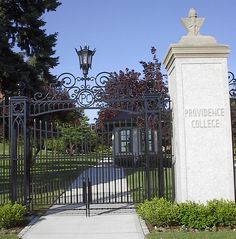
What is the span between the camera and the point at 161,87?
28.1 m

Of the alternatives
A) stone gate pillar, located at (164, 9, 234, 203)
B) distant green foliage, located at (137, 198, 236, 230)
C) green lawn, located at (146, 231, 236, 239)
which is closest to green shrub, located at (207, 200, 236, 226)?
distant green foliage, located at (137, 198, 236, 230)

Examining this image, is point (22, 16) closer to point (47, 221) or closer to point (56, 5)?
point (56, 5)

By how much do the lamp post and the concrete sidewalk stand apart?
351 centimetres

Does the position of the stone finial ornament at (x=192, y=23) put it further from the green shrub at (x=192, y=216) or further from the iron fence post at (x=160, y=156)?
the green shrub at (x=192, y=216)

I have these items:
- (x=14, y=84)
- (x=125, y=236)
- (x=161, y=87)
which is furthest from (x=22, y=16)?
(x=125, y=236)

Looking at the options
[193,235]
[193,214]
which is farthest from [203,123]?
[193,235]

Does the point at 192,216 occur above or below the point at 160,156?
below

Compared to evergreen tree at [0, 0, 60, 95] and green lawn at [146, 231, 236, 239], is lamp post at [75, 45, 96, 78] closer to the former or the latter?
green lawn at [146, 231, 236, 239]

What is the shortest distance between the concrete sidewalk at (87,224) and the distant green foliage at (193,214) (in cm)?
39

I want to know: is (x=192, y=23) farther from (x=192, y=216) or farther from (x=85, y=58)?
(x=192, y=216)

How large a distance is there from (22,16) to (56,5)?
228cm

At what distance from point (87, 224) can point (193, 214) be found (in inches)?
91.6

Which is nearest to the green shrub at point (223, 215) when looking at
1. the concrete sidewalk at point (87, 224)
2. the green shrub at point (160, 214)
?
the green shrub at point (160, 214)

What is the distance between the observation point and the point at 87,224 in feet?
32.1
